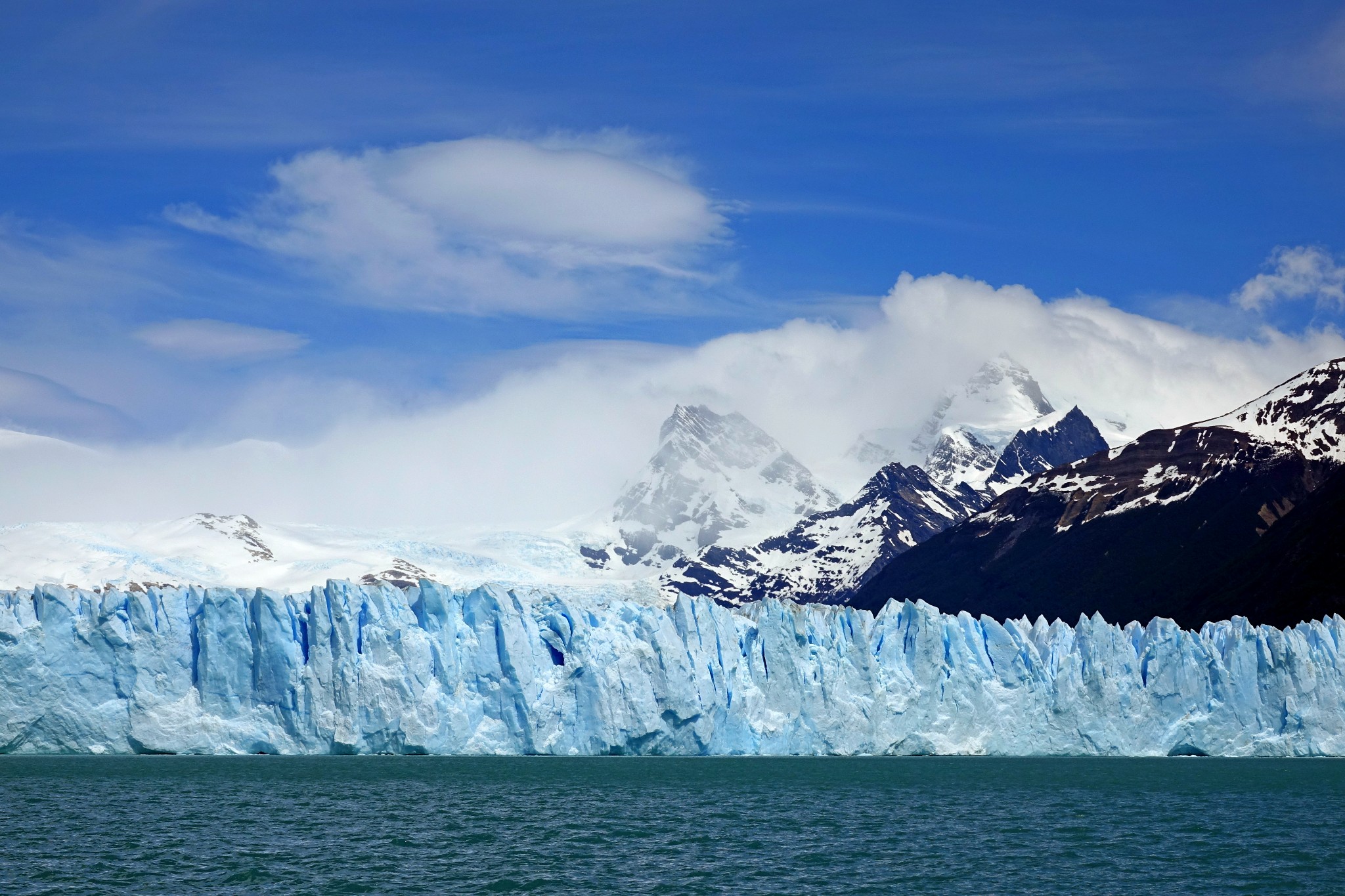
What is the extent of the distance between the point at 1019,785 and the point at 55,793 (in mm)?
40102

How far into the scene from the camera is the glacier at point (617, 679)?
74188mm

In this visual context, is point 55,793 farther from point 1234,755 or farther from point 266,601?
point 1234,755

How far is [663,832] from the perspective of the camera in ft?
152

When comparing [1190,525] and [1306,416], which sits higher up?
[1306,416]

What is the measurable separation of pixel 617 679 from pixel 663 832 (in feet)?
105

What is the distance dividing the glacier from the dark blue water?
369 cm

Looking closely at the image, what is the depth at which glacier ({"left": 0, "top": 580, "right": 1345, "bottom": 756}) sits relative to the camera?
243 ft

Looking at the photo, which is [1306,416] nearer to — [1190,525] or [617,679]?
[1190,525]

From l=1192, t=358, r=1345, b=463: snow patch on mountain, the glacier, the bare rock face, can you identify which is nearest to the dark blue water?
the glacier

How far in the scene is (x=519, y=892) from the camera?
3472 centimetres

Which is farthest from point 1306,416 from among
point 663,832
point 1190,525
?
point 663,832

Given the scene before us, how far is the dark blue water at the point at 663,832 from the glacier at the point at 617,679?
3.69 meters

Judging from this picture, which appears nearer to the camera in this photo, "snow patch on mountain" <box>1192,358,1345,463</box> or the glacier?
the glacier

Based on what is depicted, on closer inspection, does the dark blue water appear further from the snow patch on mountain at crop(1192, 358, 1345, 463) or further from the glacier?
the snow patch on mountain at crop(1192, 358, 1345, 463)
